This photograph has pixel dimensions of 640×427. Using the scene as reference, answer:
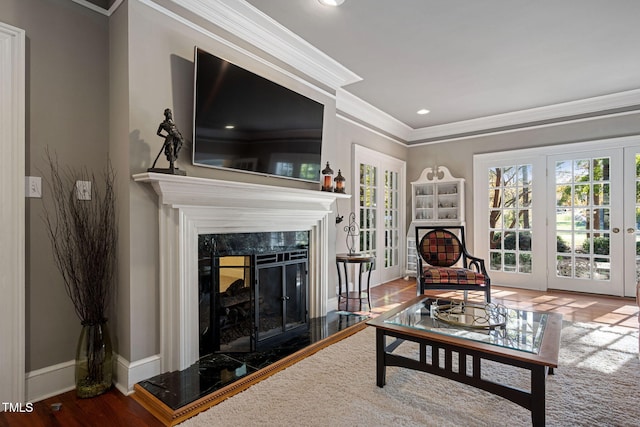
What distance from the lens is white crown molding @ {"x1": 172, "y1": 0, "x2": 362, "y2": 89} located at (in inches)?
91.5

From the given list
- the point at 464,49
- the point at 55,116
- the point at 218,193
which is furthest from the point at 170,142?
the point at 464,49

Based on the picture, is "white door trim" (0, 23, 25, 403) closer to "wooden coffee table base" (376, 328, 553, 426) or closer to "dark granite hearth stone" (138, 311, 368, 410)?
"dark granite hearth stone" (138, 311, 368, 410)

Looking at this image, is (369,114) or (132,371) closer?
(132,371)

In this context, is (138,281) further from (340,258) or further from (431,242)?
(431,242)

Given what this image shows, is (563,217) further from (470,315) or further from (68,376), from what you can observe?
(68,376)

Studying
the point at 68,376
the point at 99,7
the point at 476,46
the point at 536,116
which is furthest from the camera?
the point at 536,116

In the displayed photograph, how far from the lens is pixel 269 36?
269 cm

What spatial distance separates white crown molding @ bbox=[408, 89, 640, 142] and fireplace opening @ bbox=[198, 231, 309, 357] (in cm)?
359

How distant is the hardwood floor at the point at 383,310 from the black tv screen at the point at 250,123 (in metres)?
1.47

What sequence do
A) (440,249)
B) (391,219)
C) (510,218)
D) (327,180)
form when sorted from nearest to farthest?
(327,180)
(440,249)
(510,218)
(391,219)

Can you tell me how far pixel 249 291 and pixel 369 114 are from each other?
3.10 meters

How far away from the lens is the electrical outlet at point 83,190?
2.00m

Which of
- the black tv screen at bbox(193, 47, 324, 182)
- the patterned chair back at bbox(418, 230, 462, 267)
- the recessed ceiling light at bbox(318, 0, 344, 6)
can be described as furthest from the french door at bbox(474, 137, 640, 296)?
the recessed ceiling light at bbox(318, 0, 344, 6)

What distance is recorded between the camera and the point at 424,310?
228 centimetres
